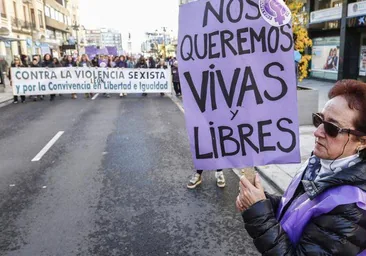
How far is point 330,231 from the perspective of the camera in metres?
1.40

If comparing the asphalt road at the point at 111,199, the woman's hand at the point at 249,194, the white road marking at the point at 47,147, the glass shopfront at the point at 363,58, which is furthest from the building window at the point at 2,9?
the woman's hand at the point at 249,194

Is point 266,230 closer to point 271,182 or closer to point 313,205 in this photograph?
point 313,205

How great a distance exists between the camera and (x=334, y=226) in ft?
4.53

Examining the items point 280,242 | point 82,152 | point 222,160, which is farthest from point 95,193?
point 280,242

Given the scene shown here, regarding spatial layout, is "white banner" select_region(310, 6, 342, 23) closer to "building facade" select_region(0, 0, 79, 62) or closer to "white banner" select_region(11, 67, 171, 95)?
"white banner" select_region(11, 67, 171, 95)

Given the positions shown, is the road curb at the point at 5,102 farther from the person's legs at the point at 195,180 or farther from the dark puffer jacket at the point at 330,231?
the dark puffer jacket at the point at 330,231

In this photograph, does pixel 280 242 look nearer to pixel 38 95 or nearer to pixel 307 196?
pixel 307 196

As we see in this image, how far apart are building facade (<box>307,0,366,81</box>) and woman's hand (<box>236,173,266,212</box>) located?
1542 centimetres

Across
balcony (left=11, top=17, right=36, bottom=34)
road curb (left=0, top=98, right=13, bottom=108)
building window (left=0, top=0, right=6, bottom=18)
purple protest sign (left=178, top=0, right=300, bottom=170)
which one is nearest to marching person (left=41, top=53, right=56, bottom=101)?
road curb (left=0, top=98, right=13, bottom=108)

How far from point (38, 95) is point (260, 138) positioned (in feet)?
52.7

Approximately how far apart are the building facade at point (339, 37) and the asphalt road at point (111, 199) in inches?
429

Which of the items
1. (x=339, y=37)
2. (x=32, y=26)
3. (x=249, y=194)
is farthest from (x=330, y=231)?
(x=32, y=26)

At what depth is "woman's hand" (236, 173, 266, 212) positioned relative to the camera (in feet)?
5.46

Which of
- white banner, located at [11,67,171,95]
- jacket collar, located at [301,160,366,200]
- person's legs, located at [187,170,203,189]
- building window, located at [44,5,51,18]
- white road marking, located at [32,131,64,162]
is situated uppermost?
building window, located at [44,5,51,18]
